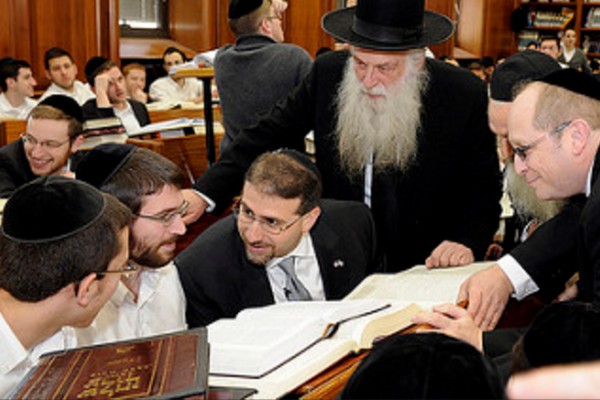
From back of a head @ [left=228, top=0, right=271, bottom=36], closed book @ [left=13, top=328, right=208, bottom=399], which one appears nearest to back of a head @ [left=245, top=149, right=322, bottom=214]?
closed book @ [left=13, top=328, right=208, bottom=399]

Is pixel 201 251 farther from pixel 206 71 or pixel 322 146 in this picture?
pixel 206 71

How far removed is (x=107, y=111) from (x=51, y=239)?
540 cm

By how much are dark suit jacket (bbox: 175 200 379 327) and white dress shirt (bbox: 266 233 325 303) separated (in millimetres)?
23

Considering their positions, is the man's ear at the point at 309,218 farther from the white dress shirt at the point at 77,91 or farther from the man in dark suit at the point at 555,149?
the white dress shirt at the point at 77,91

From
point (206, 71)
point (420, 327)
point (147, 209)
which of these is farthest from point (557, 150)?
point (206, 71)

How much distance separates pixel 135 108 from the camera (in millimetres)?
7492

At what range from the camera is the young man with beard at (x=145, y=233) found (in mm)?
2193

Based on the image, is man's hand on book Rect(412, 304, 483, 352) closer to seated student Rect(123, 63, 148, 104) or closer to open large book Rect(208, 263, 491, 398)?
open large book Rect(208, 263, 491, 398)

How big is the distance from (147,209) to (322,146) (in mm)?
1041

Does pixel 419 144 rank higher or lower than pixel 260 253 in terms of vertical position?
higher

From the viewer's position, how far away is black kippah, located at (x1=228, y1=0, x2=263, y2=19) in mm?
4374

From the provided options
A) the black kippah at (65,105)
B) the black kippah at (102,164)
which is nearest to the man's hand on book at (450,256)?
the black kippah at (102,164)

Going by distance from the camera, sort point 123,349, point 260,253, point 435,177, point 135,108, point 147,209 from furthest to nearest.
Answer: point 135,108 < point 435,177 < point 260,253 < point 147,209 < point 123,349

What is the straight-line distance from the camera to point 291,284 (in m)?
2.58
